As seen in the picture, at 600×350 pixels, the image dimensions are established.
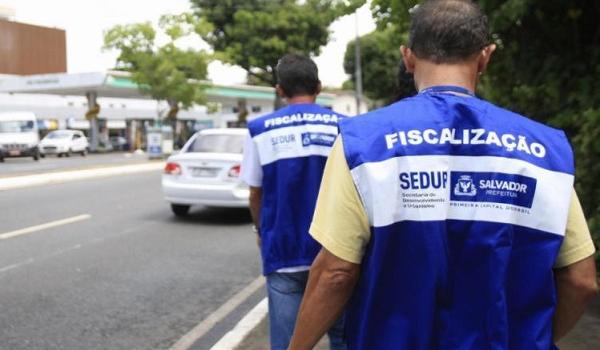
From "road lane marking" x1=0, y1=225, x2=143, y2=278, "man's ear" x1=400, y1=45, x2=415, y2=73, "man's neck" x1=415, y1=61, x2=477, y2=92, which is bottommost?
"road lane marking" x1=0, y1=225, x2=143, y2=278

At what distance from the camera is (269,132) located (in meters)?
3.16

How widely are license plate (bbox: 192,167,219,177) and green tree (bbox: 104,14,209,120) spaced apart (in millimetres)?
26473

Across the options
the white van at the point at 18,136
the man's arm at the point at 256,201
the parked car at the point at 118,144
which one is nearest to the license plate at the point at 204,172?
the man's arm at the point at 256,201

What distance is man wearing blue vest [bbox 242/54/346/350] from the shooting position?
3.07m

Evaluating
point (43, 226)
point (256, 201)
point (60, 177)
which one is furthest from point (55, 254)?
point (60, 177)

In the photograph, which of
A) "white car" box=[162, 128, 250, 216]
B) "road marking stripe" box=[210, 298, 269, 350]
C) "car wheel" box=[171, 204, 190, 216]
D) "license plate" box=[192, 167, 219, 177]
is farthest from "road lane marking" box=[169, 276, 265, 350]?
"car wheel" box=[171, 204, 190, 216]

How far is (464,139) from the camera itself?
1.65 m

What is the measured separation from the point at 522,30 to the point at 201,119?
2382 inches

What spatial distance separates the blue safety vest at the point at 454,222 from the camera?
163 centimetres

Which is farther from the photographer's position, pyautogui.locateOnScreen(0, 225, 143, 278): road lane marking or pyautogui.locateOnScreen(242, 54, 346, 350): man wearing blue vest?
pyautogui.locateOnScreen(0, 225, 143, 278): road lane marking

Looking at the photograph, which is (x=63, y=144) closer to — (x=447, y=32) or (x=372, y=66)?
(x=372, y=66)

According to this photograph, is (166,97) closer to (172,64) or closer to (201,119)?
(172,64)

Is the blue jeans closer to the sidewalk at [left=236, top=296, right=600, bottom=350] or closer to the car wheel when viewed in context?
the sidewalk at [left=236, top=296, right=600, bottom=350]

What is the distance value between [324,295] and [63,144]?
38.2 m
